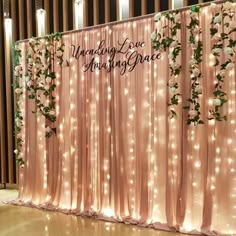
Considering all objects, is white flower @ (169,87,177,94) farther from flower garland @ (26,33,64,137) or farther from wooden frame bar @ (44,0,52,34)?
wooden frame bar @ (44,0,52,34)

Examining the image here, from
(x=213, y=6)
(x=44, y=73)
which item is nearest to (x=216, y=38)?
(x=213, y=6)

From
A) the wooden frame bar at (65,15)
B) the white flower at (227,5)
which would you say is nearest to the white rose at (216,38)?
the white flower at (227,5)

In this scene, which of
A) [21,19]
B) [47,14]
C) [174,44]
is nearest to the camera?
[174,44]

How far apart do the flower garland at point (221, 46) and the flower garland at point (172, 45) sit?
366mm

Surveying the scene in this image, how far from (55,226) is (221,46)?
2.54 meters

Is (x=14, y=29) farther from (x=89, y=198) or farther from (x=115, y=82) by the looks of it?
(x=89, y=198)

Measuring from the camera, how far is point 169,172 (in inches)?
158

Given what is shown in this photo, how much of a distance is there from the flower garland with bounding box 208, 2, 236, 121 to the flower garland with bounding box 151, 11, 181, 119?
366 millimetres

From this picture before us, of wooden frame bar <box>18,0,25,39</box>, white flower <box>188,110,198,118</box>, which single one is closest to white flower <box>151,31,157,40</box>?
white flower <box>188,110,198,118</box>

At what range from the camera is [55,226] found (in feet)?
13.9

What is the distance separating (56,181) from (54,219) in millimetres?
577

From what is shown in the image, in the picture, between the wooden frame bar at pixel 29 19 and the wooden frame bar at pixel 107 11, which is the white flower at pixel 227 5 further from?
the wooden frame bar at pixel 29 19

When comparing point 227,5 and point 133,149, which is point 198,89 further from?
point 133,149

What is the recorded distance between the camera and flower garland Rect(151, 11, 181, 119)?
3.91m
